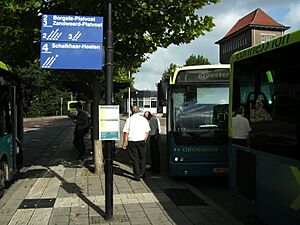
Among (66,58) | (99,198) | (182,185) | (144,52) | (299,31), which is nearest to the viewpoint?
(299,31)

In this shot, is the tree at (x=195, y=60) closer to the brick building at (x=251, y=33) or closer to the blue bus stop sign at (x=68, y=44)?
the brick building at (x=251, y=33)

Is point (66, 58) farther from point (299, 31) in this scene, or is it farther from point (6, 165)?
point (299, 31)

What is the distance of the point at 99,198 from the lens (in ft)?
29.4

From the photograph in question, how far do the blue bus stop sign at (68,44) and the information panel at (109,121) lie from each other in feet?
8.62

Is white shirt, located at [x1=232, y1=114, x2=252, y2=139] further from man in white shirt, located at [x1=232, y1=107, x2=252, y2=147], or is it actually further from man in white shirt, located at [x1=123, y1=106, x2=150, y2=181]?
man in white shirt, located at [x1=123, y1=106, x2=150, y2=181]

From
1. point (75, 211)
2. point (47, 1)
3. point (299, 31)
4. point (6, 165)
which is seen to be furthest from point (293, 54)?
point (47, 1)

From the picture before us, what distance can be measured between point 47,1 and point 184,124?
14.9ft

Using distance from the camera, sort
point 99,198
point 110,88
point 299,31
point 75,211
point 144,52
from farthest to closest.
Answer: point 144,52 → point 99,198 → point 75,211 → point 110,88 → point 299,31

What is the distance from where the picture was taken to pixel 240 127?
22.3 ft

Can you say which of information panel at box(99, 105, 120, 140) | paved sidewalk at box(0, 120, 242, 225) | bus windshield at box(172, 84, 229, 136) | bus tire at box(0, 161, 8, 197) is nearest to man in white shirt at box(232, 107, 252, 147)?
paved sidewalk at box(0, 120, 242, 225)

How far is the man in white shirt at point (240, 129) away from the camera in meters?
6.53

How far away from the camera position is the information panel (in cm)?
726

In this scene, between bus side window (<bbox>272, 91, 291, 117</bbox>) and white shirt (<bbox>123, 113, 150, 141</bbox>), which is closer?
bus side window (<bbox>272, 91, 291, 117</bbox>)

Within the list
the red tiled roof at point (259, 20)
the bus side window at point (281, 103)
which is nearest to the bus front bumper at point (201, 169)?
the bus side window at point (281, 103)
